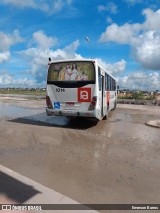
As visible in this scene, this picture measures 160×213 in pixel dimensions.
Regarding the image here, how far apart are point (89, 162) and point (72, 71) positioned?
256 inches

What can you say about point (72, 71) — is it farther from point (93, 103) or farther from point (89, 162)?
point (89, 162)

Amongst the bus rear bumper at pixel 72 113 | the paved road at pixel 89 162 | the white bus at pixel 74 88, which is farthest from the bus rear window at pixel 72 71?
the paved road at pixel 89 162

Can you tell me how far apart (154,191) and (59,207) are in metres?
2.08

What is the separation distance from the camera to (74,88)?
12656 millimetres

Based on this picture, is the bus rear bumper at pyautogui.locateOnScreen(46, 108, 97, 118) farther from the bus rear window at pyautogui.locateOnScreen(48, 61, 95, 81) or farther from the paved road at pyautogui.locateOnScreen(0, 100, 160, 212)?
the bus rear window at pyautogui.locateOnScreen(48, 61, 95, 81)

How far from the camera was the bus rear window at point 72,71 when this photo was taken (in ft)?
40.7

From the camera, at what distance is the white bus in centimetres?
1236

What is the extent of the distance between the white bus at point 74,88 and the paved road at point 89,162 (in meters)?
1.60

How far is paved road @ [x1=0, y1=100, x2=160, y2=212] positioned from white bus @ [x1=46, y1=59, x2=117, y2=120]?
1.60 meters

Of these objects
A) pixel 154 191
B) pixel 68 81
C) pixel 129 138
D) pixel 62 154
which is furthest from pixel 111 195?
pixel 68 81

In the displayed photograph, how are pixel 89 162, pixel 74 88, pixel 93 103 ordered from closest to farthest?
pixel 89 162, pixel 93 103, pixel 74 88

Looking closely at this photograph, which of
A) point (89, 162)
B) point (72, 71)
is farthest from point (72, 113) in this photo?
point (89, 162)

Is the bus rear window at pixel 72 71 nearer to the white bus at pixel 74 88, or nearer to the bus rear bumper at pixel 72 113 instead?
the white bus at pixel 74 88

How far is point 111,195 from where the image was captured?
4.94 m
